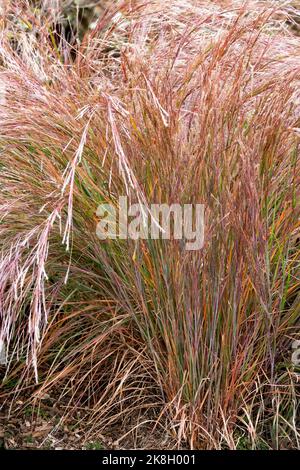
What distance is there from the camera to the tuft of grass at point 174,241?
2.68 metres

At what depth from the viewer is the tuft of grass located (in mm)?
2682

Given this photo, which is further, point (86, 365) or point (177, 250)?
point (86, 365)

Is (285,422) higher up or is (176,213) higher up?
(176,213)

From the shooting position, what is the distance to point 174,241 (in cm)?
269

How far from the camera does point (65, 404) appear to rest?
3.12 m

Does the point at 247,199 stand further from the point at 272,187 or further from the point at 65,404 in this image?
the point at 65,404

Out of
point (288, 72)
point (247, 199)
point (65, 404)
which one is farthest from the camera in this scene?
point (65, 404)

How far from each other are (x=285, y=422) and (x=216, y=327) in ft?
1.44

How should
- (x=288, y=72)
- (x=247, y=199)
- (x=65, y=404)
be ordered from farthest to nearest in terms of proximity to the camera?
1. (x=65, y=404)
2. (x=288, y=72)
3. (x=247, y=199)

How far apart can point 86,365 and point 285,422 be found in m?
0.84

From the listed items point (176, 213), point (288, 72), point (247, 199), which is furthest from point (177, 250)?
point (288, 72)

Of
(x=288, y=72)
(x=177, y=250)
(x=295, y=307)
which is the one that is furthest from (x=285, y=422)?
(x=288, y=72)

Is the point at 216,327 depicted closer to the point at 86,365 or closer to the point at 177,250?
the point at 177,250
